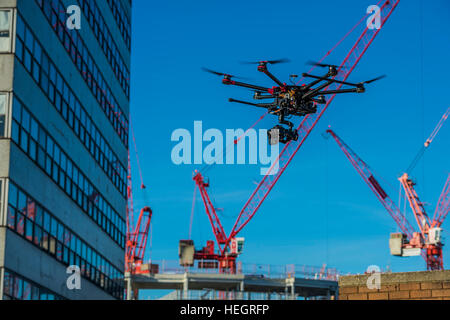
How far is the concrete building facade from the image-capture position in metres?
46.2

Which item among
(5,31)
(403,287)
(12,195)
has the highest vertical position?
(5,31)

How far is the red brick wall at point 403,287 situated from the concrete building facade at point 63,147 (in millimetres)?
18746

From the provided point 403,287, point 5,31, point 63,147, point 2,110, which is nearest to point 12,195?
point 2,110

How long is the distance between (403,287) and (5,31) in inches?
1005

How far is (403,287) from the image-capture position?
31547 millimetres

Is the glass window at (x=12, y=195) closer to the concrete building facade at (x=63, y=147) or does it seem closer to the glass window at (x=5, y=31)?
the concrete building facade at (x=63, y=147)

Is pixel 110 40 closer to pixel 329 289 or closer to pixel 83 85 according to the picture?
pixel 83 85

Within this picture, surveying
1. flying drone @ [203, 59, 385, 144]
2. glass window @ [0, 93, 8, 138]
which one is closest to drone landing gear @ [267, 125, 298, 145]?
flying drone @ [203, 59, 385, 144]

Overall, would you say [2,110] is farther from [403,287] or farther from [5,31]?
[403,287]

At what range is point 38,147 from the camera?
5050 cm

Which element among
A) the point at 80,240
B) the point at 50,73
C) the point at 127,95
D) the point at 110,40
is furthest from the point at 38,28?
the point at 127,95

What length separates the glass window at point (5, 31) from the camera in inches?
1826
